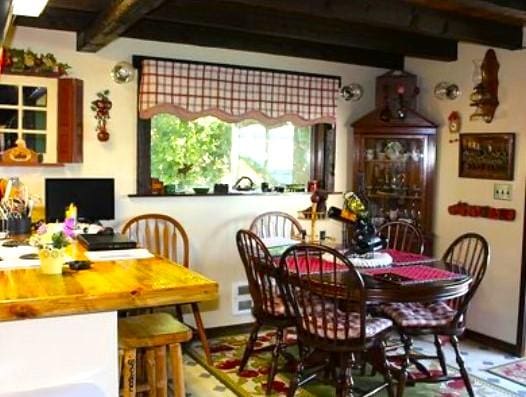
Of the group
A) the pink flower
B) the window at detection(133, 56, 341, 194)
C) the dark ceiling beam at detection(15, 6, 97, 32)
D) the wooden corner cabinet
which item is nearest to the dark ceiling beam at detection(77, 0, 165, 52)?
the dark ceiling beam at detection(15, 6, 97, 32)

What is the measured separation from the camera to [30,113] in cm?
402

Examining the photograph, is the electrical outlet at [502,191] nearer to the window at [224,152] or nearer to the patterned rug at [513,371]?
the patterned rug at [513,371]

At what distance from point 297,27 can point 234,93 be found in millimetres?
752

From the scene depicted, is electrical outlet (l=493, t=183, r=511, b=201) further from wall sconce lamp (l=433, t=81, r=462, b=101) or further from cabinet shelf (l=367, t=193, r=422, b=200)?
wall sconce lamp (l=433, t=81, r=462, b=101)

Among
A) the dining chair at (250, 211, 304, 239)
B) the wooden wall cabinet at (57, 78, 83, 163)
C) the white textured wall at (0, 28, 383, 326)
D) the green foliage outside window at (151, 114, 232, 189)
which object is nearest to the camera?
the wooden wall cabinet at (57, 78, 83, 163)

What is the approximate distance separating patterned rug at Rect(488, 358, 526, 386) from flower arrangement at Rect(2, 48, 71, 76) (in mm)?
3566

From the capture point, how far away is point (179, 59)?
14.7 feet

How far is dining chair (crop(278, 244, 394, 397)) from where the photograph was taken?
300 centimetres

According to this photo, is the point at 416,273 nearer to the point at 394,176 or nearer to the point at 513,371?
the point at 513,371

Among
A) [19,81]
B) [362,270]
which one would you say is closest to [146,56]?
[19,81]

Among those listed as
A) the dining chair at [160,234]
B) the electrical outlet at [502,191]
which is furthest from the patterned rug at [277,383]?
the electrical outlet at [502,191]

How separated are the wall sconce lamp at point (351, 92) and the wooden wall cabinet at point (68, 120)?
2287mm

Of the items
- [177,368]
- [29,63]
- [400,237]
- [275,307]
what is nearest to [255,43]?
[29,63]

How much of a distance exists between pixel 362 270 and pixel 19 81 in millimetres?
2514
